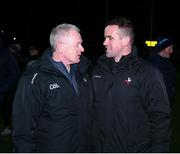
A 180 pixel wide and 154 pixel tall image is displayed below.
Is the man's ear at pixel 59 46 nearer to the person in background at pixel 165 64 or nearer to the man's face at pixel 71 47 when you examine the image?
the man's face at pixel 71 47

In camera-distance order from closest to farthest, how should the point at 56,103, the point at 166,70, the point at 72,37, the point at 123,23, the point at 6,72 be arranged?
the point at 56,103
the point at 72,37
the point at 123,23
the point at 166,70
the point at 6,72

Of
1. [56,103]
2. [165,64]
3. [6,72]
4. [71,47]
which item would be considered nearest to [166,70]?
[165,64]

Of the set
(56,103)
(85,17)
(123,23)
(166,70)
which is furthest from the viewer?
(85,17)

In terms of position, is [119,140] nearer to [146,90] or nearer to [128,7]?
[146,90]

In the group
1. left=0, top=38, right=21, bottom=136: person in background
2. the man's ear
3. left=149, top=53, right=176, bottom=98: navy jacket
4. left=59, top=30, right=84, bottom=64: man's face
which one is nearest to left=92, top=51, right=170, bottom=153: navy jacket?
left=59, top=30, right=84, bottom=64: man's face

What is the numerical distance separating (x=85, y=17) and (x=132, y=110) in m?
71.3

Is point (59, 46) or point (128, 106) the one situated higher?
point (59, 46)

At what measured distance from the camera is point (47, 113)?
3920mm

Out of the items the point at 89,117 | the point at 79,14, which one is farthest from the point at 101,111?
the point at 79,14

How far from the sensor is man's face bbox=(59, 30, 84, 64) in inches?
161

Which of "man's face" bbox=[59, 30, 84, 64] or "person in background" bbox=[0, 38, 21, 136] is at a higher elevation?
"man's face" bbox=[59, 30, 84, 64]

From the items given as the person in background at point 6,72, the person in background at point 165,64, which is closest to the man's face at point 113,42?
the person in background at point 165,64

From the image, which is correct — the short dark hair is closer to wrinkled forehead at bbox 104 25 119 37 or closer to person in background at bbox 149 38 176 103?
wrinkled forehead at bbox 104 25 119 37

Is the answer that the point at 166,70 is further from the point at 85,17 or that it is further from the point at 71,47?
the point at 85,17
